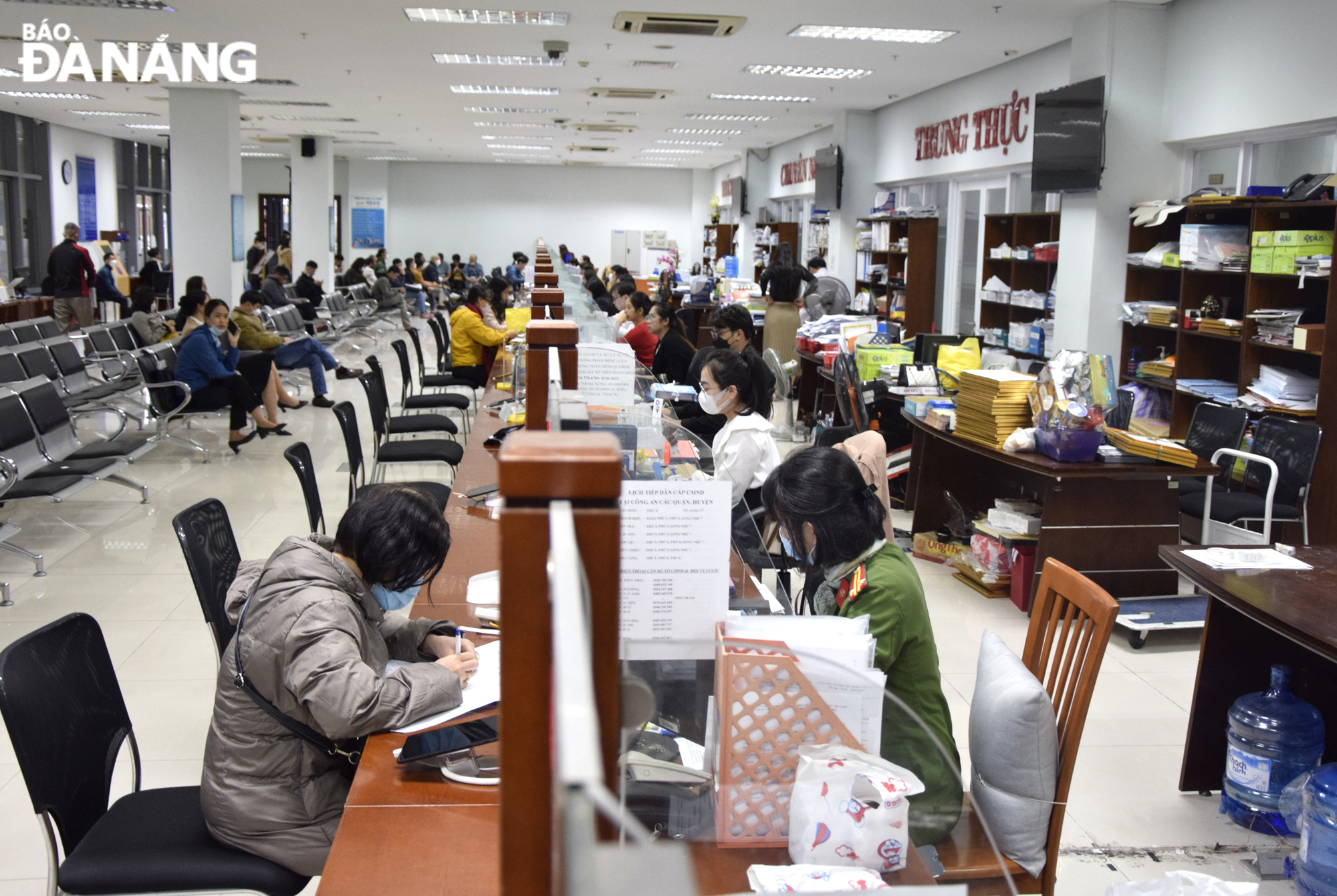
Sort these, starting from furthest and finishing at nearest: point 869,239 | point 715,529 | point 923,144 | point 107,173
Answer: point 107,173
point 869,239
point 923,144
point 715,529

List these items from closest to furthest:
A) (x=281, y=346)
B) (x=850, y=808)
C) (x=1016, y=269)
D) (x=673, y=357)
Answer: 1. (x=850, y=808)
2. (x=673, y=357)
3. (x=1016, y=269)
4. (x=281, y=346)

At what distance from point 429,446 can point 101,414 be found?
4.85 m

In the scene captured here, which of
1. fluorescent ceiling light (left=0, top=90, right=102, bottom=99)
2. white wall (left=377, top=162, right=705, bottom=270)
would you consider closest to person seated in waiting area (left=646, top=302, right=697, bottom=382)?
fluorescent ceiling light (left=0, top=90, right=102, bottom=99)

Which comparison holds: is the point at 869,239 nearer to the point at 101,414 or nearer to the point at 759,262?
the point at 759,262

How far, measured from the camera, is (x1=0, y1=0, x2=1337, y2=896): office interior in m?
1.47

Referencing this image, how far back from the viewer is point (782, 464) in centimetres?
230

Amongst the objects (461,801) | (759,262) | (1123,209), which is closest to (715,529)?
(461,801)

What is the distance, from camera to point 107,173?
73.0ft

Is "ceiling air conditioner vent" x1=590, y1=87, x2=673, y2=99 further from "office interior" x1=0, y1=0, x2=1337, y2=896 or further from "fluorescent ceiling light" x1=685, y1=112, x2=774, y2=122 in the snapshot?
"fluorescent ceiling light" x1=685, y1=112, x2=774, y2=122

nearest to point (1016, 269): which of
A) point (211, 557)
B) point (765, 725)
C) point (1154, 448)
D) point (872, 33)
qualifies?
point (872, 33)

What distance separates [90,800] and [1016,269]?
8721 mm

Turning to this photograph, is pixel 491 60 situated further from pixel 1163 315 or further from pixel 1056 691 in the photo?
pixel 1056 691

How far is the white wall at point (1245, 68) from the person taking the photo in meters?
5.84

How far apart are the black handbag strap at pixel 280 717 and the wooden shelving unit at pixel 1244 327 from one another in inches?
211
